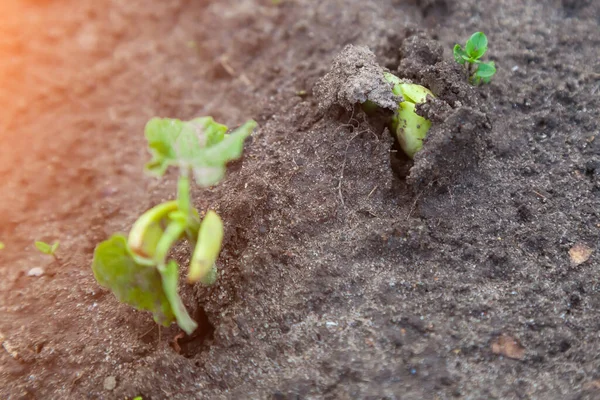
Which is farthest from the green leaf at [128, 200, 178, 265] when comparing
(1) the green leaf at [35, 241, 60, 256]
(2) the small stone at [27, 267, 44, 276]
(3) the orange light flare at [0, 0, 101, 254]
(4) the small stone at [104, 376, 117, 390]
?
(3) the orange light flare at [0, 0, 101, 254]

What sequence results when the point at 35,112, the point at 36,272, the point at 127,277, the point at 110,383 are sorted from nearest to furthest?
the point at 127,277 < the point at 110,383 < the point at 36,272 < the point at 35,112

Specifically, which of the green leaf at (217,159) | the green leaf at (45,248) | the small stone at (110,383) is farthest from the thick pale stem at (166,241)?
the green leaf at (45,248)

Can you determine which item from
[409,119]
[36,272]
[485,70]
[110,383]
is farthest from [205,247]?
[485,70]

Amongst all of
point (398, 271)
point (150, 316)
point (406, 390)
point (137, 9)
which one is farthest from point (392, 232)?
point (137, 9)

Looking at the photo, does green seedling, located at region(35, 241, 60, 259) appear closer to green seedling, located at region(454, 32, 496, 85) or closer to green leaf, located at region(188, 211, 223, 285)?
green leaf, located at region(188, 211, 223, 285)

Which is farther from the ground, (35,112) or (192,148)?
(192,148)

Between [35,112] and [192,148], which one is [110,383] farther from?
[35,112]

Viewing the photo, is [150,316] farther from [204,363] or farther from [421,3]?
[421,3]
